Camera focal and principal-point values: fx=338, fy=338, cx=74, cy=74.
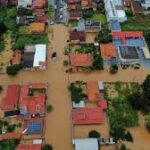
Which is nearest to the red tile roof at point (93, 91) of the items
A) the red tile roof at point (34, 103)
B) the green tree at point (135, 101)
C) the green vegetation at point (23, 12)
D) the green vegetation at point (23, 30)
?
the green tree at point (135, 101)

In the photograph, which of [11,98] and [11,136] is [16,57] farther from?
[11,136]

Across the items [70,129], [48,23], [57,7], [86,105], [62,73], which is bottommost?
[70,129]

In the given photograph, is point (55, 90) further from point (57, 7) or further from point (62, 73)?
point (57, 7)

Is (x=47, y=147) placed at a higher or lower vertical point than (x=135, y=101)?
lower

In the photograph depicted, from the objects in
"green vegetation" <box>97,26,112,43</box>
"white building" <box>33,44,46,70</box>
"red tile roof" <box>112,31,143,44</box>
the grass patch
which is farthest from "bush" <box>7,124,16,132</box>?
the grass patch

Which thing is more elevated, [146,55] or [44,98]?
[146,55]

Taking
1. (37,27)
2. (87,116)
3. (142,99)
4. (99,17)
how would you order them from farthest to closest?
1. (99,17)
2. (37,27)
3. (142,99)
4. (87,116)

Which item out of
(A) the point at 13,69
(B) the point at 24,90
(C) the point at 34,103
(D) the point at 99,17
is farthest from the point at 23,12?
(C) the point at 34,103

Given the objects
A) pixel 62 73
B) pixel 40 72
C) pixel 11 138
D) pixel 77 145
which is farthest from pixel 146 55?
pixel 11 138
